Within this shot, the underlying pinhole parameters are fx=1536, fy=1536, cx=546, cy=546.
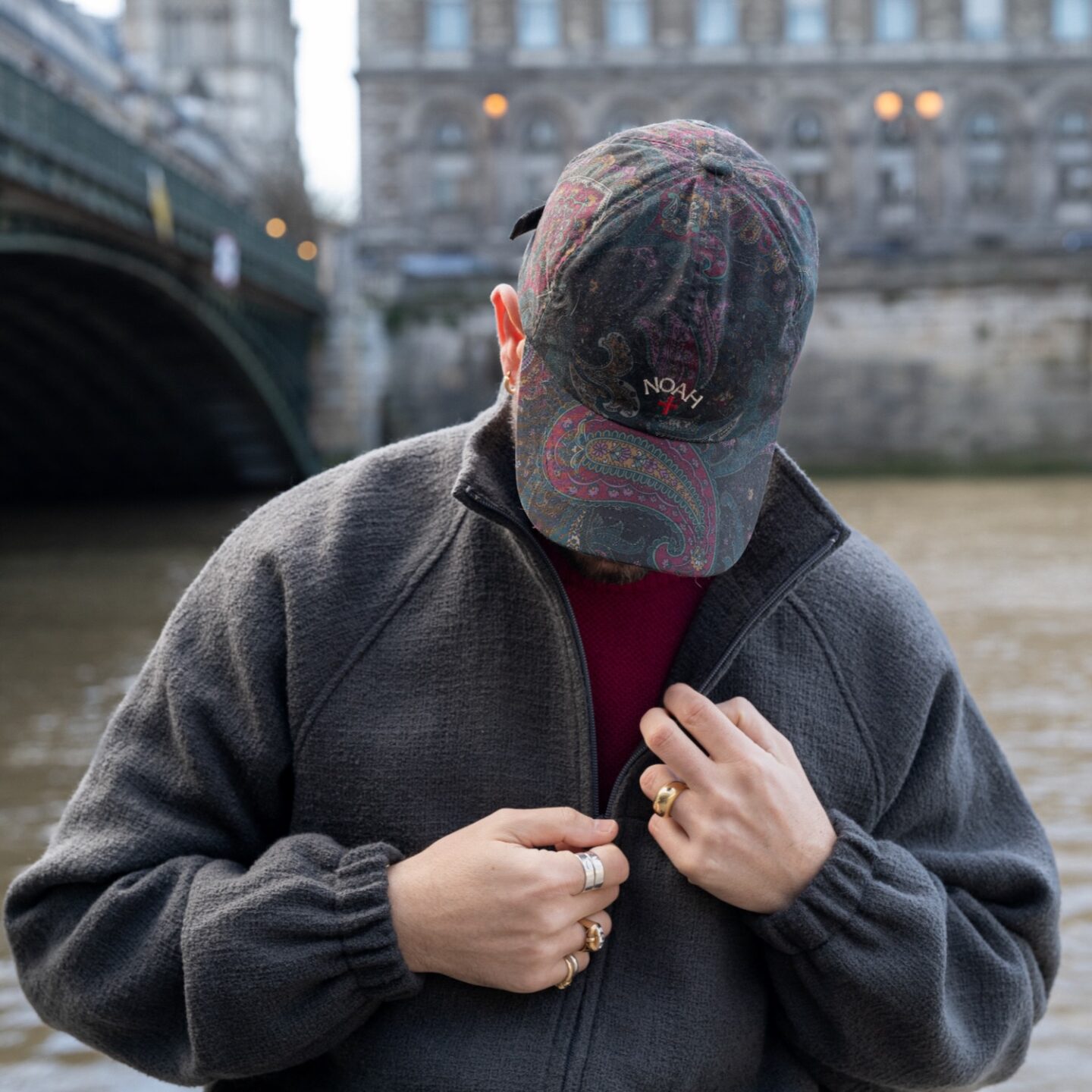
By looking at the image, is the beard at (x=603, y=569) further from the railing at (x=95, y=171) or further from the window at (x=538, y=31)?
the window at (x=538, y=31)

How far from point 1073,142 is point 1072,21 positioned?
109 inches

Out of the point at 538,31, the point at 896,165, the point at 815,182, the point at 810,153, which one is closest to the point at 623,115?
the point at 538,31

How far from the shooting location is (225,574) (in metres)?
1.49

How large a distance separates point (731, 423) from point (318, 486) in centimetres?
47

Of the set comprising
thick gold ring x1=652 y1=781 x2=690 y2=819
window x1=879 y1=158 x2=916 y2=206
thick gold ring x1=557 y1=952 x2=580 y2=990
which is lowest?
thick gold ring x1=557 y1=952 x2=580 y2=990

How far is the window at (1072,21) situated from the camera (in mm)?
35406

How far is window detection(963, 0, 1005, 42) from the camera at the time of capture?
35281 mm

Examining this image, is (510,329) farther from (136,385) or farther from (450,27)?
(450,27)

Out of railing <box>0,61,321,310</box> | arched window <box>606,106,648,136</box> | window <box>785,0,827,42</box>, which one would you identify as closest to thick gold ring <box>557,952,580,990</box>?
railing <box>0,61,321,310</box>

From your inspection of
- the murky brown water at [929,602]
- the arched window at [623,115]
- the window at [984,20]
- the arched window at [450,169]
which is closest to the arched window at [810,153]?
the arched window at [623,115]

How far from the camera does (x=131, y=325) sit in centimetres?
1630

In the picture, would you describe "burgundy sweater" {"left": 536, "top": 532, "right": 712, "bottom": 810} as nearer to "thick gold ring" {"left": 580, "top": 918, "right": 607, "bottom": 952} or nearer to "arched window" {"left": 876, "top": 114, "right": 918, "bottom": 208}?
"thick gold ring" {"left": 580, "top": 918, "right": 607, "bottom": 952}

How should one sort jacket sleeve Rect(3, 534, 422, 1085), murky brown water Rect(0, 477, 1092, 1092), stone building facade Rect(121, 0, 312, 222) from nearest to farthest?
jacket sleeve Rect(3, 534, 422, 1085)
murky brown water Rect(0, 477, 1092, 1092)
stone building facade Rect(121, 0, 312, 222)

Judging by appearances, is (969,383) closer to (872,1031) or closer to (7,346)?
(7,346)
